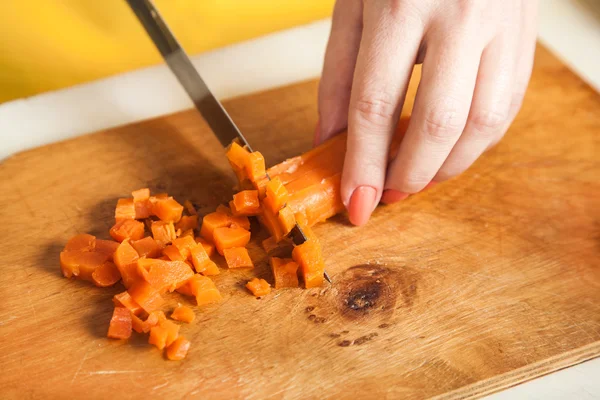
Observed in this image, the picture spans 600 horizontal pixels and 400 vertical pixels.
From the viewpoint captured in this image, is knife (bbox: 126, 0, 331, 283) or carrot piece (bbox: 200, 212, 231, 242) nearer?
carrot piece (bbox: 200, 212, 231, 242)

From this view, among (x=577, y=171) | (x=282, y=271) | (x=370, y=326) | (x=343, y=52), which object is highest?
(x=343, y=52)

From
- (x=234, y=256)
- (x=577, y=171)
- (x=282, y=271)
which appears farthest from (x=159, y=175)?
(x=577, y=171)

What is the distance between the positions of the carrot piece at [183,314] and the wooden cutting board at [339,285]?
0.03 m

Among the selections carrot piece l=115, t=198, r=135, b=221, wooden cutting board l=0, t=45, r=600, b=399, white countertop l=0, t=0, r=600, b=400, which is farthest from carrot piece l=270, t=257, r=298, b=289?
white countertop l=0, t=0, r=600, b=400

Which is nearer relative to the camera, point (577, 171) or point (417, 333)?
point (417, 333)

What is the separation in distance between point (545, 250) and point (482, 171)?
1.67ft

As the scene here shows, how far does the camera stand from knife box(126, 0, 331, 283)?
296 centimetres

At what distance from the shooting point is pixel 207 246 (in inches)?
101

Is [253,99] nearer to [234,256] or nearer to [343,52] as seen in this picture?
[343,52]

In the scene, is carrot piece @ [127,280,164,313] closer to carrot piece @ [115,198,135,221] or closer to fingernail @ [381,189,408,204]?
carrot piece @ [115,198,135,221]

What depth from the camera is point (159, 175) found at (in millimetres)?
2943

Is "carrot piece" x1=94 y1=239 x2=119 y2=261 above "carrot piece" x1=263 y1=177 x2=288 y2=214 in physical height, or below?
above

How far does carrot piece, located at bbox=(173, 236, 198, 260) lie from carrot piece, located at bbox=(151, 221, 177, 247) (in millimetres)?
112

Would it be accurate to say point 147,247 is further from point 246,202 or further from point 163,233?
point 246,202
